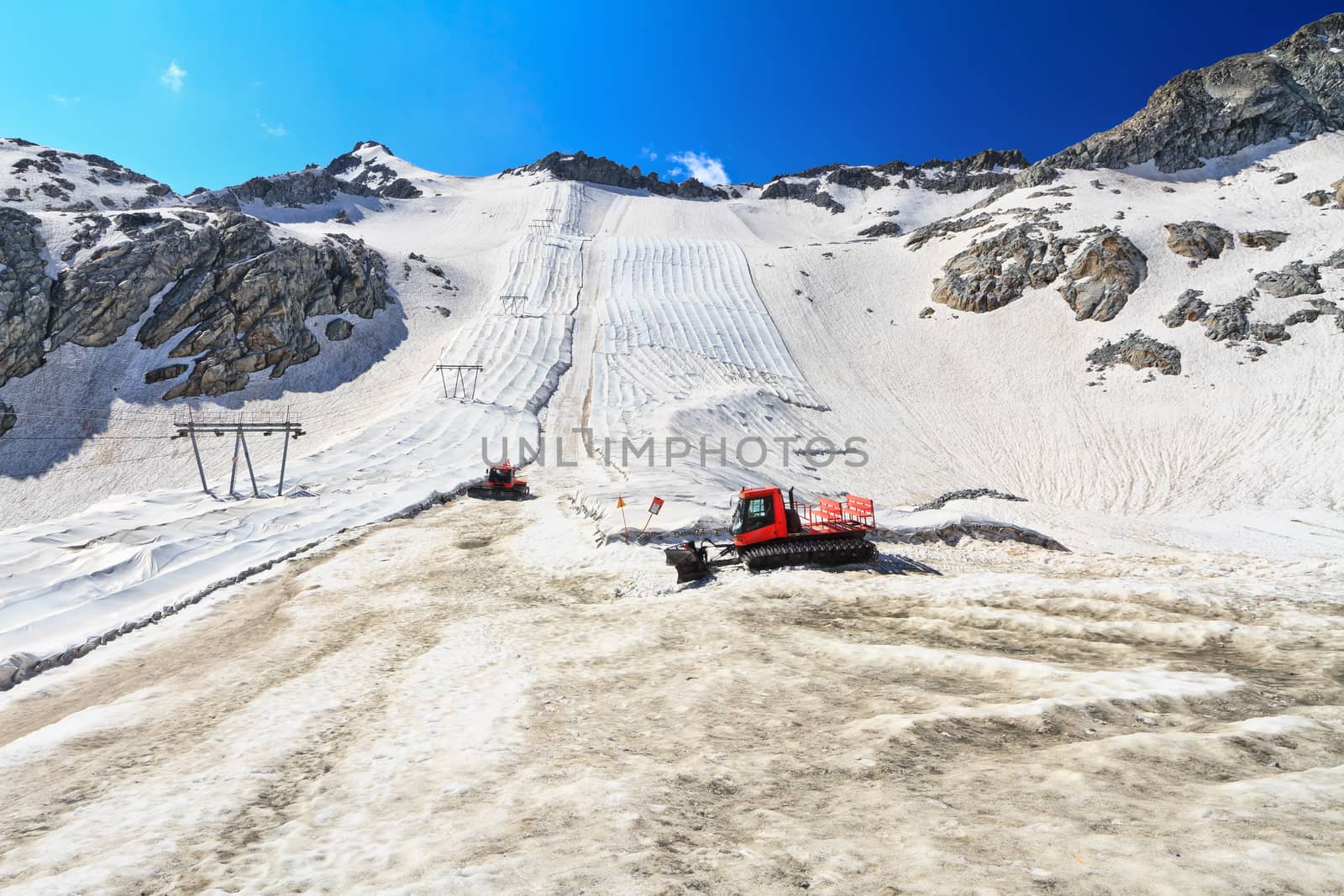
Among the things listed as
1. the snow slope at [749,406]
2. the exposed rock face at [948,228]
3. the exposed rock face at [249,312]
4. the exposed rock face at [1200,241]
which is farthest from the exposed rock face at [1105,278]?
the exposed rock face at [249,312]

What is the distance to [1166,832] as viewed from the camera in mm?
3727

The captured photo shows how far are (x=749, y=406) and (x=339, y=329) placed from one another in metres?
37.1

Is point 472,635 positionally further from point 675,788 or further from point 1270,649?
point 1270,649

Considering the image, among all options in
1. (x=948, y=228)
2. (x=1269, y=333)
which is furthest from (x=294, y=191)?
(x=1269, y=333)

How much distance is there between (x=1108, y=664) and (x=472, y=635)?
9757 millimetres

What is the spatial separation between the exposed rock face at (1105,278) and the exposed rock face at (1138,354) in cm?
479

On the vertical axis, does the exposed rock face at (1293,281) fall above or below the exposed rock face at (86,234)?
below

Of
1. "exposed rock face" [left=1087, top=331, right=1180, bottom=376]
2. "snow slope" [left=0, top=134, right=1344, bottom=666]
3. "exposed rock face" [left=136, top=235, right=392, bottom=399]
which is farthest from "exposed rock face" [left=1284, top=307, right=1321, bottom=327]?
"exposed rock face" [left=136, top=235, right=392, bottom=399]

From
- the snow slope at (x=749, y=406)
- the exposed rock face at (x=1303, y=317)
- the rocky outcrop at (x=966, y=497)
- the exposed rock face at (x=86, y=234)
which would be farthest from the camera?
the exposed rock face at (x=86, y=234)

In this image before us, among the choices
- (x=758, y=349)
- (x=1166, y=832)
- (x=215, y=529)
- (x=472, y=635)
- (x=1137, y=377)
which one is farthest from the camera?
(x=758, y=349)

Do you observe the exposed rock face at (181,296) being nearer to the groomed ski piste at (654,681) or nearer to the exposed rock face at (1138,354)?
the groomed ski piste at (654,681)

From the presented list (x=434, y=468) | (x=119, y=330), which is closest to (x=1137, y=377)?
(x=434, y=468)

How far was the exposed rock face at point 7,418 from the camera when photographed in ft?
119

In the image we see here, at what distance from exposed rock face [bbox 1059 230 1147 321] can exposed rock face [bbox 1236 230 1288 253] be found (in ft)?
25.5
